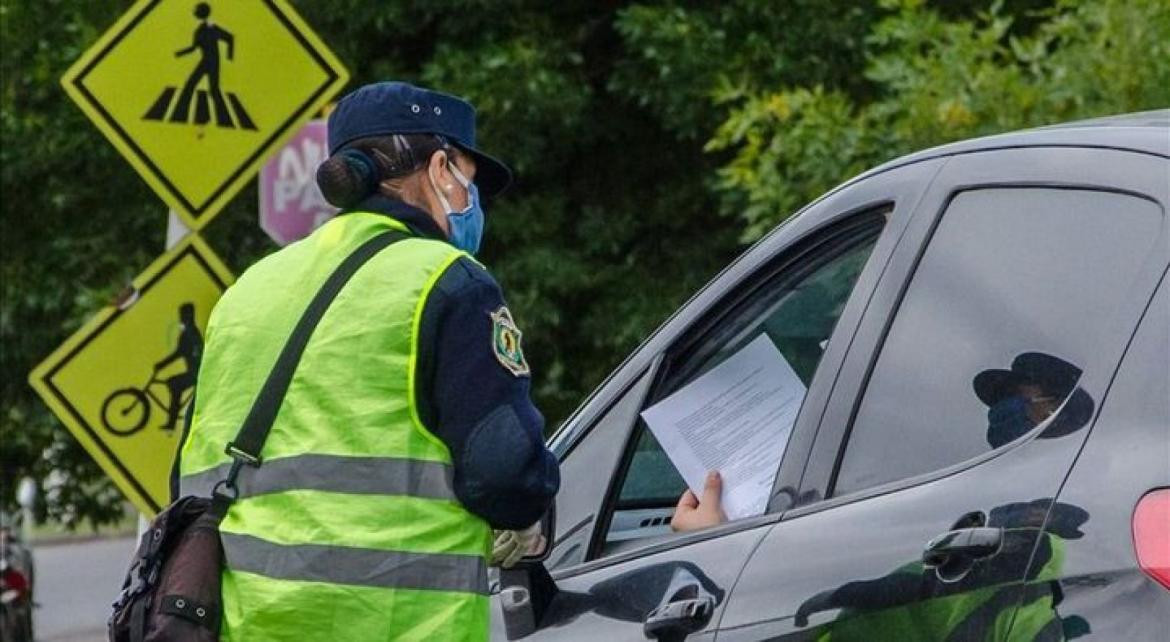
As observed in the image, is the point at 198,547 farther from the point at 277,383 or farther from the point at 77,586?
the point at 77,586

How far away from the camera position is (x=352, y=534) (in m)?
3.55

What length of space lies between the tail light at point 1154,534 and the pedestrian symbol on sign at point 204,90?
17.3 feet

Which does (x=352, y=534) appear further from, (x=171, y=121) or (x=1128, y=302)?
(x=171, y=121)

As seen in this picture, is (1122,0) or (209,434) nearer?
(209,434)

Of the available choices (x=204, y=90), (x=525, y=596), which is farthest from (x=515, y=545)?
(x=204, y=90)

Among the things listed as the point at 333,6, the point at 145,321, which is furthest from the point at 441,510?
the point at 333,6

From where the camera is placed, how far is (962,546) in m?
3.15

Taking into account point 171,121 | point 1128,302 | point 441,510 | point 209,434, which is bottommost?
point 1128,302

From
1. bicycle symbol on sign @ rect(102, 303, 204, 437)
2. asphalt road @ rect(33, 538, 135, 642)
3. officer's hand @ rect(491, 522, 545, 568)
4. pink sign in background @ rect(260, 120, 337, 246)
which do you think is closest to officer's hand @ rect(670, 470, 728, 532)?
→ officer's hand @ rect(491, 522, 545, 568)

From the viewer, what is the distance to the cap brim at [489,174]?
392cm

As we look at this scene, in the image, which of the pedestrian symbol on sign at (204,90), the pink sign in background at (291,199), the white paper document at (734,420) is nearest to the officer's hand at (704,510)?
the white paper document at (734,420)

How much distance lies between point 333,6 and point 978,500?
321 inches

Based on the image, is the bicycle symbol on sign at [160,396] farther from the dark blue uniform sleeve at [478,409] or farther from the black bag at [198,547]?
the dark blue uniform sleeve at [478,409]

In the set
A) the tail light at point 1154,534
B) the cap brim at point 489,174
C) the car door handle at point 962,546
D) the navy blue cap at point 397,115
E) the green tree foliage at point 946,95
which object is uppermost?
the navy blue cap at point 397,115
